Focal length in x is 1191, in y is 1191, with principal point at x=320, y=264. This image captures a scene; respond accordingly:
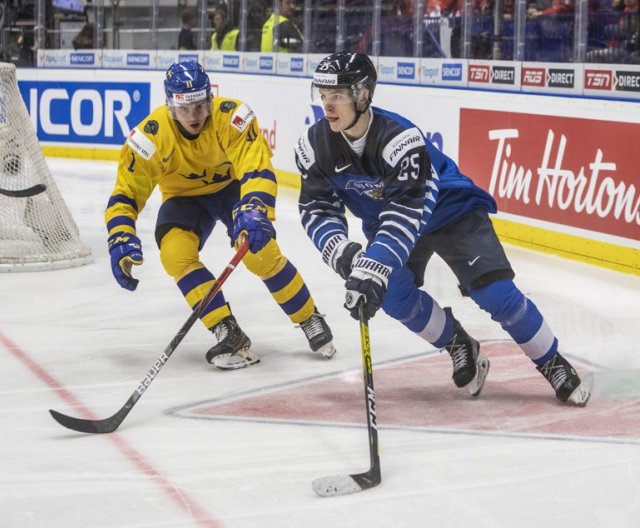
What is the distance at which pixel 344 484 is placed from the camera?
3.03 meters

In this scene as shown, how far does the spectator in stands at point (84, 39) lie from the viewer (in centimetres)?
1169

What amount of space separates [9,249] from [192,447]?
10.9 ft

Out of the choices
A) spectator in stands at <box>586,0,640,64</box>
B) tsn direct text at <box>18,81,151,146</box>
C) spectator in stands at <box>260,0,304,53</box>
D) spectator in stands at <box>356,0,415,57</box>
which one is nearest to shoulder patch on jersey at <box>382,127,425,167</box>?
spectator in stands at <box>586,0,640,64</box>

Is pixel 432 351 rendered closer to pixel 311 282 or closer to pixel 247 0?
pixel 311 282

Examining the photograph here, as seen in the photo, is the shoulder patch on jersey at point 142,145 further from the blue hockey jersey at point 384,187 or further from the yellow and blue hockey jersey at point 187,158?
the blue hockey jersey at point 384,187

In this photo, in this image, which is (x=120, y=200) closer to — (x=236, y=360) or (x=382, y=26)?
(x=236, y=360)

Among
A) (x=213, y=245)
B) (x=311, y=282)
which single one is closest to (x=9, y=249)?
(x=213, y=245)

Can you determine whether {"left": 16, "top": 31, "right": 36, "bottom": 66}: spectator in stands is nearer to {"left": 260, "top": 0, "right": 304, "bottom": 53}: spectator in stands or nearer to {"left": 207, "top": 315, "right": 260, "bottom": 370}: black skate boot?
{"left": 260, "top": 0, "right": 304, "bottom": 53}: spectator in stands

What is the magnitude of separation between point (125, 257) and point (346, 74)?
1.13m

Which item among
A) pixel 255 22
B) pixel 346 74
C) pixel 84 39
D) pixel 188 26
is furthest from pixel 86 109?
pixel 346 74

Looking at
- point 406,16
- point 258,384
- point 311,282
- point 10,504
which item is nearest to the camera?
point 10,504

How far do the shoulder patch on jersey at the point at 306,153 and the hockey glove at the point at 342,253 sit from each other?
0.25 m

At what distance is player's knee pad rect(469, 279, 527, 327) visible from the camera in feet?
12.1

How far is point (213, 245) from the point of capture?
7.09 meters
